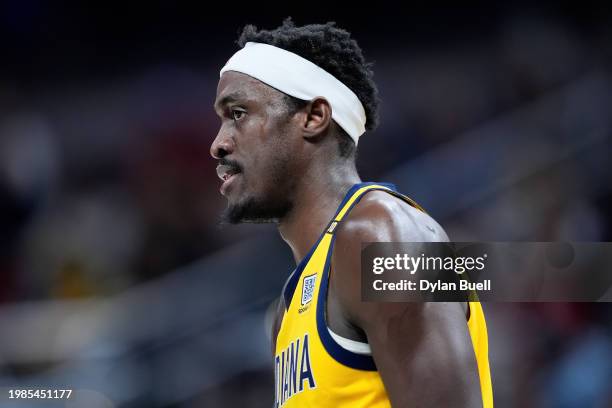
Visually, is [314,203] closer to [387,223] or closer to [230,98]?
[230,98]

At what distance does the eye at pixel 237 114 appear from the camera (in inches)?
93.1

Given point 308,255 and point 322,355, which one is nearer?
point 322,355

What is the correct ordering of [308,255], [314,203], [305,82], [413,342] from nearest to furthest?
[413,342]
[308,255]
[314,203]
[305,82]

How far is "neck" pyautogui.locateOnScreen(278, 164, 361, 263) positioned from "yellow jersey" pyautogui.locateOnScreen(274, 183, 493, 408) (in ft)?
0.33

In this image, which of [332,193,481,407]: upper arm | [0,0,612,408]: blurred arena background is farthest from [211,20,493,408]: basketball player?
[0,0,612,408]: blurred arena background

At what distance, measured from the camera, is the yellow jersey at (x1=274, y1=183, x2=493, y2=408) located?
175cm

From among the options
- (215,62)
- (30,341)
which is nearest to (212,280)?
(30,341)

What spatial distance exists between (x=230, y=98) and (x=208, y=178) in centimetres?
284

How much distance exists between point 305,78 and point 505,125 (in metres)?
2.99

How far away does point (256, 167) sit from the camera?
7.53ft

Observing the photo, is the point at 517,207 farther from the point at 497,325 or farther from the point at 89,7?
the point at 89,7

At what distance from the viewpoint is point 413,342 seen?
1.59 m

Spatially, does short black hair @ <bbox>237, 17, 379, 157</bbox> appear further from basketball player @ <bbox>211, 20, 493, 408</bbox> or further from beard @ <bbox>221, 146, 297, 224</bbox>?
beard @ <bbox>221, 146, 297, 224</bbox>

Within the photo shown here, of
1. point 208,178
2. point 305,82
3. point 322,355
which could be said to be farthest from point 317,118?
point 208,178
